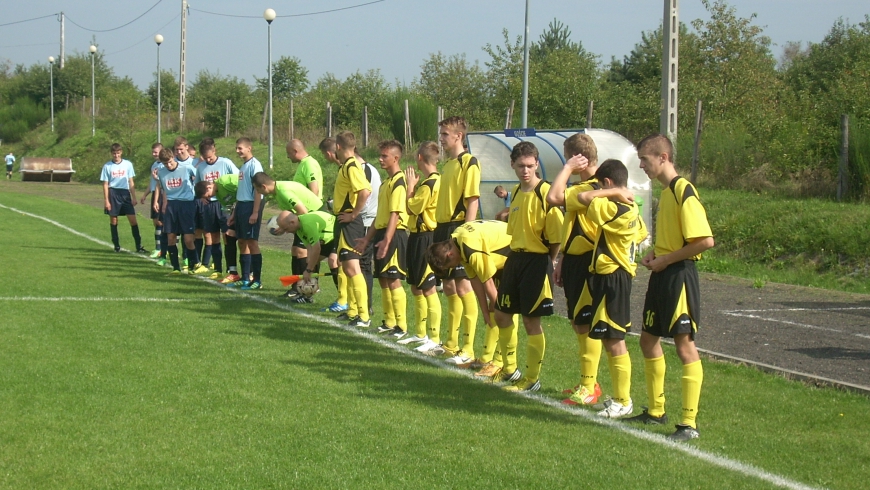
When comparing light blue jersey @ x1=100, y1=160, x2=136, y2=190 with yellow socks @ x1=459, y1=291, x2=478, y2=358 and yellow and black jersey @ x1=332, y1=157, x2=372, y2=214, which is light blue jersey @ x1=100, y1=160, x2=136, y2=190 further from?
yellow socks @ x1=459, y1=291, x2=478, y2=358

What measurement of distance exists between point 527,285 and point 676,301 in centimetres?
140

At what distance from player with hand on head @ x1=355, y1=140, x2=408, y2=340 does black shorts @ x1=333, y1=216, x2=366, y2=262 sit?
105mm

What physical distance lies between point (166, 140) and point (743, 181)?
38.9 metres

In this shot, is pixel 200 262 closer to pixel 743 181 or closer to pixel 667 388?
pixel 667 388

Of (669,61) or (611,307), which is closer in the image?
(611,307)

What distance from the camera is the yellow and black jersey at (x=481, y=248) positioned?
285 inches

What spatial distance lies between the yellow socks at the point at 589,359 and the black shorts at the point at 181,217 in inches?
363

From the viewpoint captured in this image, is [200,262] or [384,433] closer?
[384,433]

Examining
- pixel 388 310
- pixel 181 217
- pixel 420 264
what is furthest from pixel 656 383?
pixel 181 217

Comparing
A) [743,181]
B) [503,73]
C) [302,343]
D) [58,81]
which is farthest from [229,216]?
[58,81]

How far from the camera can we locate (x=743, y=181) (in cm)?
2016

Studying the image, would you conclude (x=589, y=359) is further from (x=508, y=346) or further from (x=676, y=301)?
(x=676, y=301)

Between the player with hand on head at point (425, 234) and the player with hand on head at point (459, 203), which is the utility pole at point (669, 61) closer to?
the player with hand on head at point (425, 234)

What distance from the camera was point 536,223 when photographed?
6.86 metres
